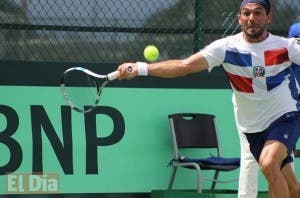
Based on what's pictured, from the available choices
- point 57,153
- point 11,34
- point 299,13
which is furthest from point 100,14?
point 299,13

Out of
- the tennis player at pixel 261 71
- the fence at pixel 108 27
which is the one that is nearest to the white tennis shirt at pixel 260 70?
the tennis player at pixel 261 71

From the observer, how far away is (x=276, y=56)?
21.7 ft

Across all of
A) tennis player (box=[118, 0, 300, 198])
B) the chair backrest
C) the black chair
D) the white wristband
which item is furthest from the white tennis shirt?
the chair backrest

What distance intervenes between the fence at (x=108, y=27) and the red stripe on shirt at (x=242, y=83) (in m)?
2.21

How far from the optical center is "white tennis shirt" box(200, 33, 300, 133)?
21.7 feet

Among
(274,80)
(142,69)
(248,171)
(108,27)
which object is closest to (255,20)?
(274,80)

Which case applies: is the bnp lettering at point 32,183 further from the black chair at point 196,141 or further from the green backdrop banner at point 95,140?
the black chair at point 196,141

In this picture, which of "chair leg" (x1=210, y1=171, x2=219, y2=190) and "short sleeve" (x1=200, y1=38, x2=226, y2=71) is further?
"chair leg" (x1=210, y1=171, x2=219, y2=190)

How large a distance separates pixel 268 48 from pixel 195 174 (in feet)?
7.65

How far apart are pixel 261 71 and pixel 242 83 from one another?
0.18m

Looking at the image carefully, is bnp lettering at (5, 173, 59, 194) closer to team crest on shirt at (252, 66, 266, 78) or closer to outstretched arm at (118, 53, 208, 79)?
outstretched arm at (118, 53, 208, 79)

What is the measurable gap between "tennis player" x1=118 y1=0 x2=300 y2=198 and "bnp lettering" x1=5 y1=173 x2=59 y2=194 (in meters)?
2.27

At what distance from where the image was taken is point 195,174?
340 inches

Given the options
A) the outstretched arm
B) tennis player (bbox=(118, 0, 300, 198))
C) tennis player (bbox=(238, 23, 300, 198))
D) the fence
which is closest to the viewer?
the outstretched arm
